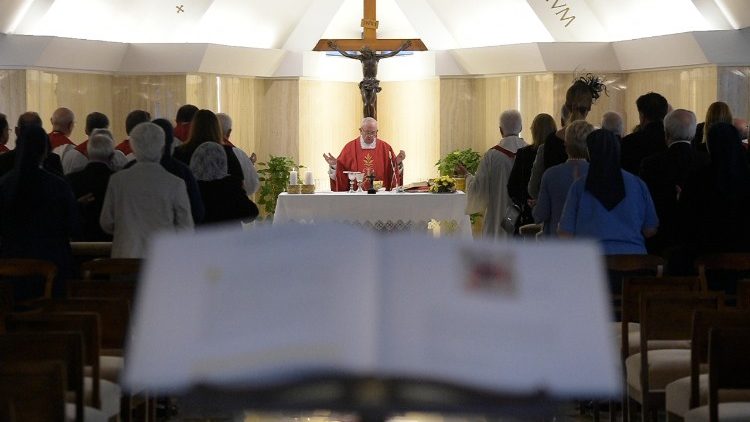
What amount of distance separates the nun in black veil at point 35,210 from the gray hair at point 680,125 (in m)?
3.89

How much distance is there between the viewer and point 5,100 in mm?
14086

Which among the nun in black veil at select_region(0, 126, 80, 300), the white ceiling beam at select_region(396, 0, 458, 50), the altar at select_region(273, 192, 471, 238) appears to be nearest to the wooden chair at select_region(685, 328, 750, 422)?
the nun in black veil at select_region(0, 126, 80, 300)

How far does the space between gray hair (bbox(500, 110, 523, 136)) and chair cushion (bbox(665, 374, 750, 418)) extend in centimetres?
564

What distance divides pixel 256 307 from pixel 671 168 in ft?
20.8

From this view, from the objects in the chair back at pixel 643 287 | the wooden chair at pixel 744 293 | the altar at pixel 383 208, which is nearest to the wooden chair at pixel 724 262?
the chair back at pixel 643 287

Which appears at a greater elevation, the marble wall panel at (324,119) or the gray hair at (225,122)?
the marble wall panel at (324,119)

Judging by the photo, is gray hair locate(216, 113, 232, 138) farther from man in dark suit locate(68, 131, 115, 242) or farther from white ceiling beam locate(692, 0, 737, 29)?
white ceiling beam locate(692, 0, 737, 29)

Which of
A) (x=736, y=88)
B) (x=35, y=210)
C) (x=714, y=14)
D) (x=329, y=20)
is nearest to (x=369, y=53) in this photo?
(x=329, y=20)

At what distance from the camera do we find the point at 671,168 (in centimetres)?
833

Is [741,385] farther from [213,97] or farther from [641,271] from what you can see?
[213,97]

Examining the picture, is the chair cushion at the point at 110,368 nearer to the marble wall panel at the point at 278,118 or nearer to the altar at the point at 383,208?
the altar at the point at 383,208

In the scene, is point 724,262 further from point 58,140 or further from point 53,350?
point 58,140

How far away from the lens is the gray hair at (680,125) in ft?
26.9

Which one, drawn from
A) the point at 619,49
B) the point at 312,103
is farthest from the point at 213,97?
the point at 619,49
